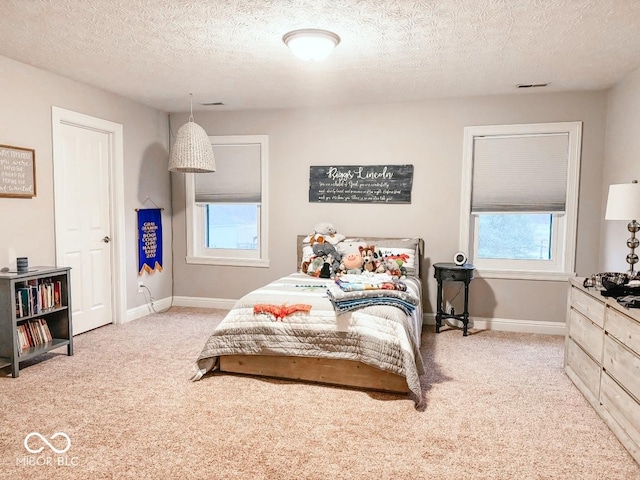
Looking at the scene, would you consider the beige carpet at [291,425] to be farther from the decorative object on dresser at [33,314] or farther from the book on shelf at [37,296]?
the book on shelf at [37,296]

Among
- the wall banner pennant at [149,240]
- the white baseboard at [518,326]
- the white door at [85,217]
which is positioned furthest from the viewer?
the wall banner pennant at [149,240]

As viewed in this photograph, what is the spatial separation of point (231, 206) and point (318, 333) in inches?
111

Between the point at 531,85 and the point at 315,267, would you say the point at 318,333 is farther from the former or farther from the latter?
the point at 531,85

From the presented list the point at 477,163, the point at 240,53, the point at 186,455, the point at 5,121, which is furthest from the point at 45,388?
the point at 477,163

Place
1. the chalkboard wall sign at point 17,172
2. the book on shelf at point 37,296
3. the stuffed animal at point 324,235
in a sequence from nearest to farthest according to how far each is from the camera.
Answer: the book on shelf at point 37,296 → the chalkboard wall sign at point 17,172 → the stuffed animal at point 324,235

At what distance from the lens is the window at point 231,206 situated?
5191 mm

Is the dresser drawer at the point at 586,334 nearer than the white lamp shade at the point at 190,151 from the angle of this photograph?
Yes

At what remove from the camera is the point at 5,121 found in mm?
3432

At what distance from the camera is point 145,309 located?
5.05 m

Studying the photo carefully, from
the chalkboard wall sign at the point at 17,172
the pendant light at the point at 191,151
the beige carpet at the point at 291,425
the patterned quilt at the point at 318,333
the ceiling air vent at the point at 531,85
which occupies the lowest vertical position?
the beige carpet at the point at 291,425

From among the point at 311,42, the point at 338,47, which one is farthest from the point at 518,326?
the point at 311,42

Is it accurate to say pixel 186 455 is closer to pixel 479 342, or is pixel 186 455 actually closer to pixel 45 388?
pixel 45 388

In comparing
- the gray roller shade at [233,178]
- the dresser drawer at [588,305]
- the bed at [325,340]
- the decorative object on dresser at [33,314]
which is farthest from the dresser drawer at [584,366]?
the decorative object on dresser at [33,314]

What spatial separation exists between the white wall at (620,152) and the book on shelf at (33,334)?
15.5 feet
